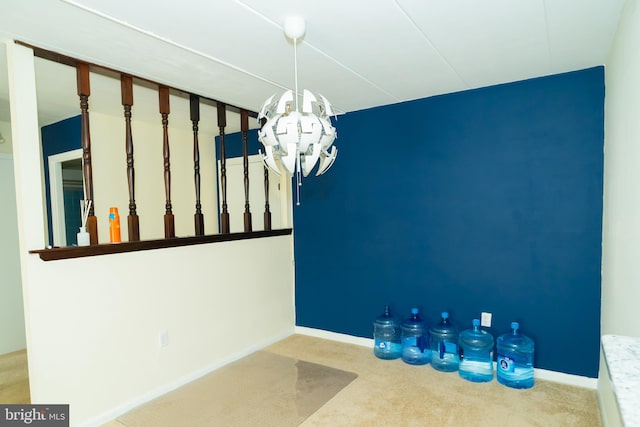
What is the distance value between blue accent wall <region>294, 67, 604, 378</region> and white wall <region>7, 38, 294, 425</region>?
0.99 m

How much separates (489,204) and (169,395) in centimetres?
294

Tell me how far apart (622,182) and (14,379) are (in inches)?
179

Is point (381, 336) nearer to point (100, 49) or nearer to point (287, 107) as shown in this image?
point (287, 107)

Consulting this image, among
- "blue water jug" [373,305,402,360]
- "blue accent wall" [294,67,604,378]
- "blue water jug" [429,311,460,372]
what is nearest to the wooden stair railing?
"blue accent wall" [294,67,604,378]

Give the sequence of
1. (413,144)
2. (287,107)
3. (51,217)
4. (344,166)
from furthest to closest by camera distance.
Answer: (51,217) < (344,166) < (413,144) < (287,107)

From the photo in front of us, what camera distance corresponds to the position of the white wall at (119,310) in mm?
2057

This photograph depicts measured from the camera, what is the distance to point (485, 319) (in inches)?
117

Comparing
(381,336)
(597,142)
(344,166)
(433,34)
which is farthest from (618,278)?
(344,166)

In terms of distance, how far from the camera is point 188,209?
181 inches

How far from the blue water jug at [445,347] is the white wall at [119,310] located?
66.7 inches

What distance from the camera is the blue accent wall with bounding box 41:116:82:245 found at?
3.75m

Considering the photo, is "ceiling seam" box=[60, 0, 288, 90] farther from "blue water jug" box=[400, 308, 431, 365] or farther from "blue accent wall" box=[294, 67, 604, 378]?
"blue water jug" box=[400, 308, 431, 365]

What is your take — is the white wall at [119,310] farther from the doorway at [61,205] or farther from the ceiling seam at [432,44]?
the ceiling seam at [432,44]
